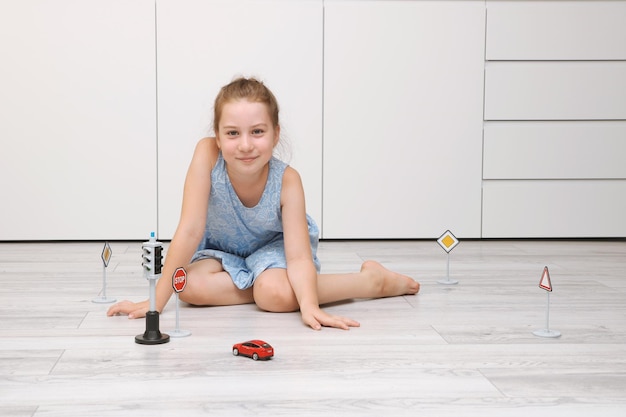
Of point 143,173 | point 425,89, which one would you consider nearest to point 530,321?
point 425,89

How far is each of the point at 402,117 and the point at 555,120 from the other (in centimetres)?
74

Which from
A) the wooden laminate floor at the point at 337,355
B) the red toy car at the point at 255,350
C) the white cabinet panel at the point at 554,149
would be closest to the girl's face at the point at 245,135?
the wooden laminate floor at the point at 337,355

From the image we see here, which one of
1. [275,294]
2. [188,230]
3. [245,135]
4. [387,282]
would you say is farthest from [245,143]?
[387,282]

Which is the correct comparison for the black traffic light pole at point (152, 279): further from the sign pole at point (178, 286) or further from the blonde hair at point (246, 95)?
the blonde hair at point (246, 95)

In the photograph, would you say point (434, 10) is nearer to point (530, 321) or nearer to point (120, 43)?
point (120, 43)

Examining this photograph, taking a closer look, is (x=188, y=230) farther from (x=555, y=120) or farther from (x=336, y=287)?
(x=555, y=120)

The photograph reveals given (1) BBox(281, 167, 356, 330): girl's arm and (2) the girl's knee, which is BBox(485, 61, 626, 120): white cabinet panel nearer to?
(1) BBox(281, 167, 356, 330): girl's arm

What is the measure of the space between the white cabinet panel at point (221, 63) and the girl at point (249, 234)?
52.3 inches

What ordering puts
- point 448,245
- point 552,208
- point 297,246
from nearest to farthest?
point 297,246 < point 448,245 < point 552,208

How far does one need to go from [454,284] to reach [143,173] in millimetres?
1668

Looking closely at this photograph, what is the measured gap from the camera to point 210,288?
7.30 feet

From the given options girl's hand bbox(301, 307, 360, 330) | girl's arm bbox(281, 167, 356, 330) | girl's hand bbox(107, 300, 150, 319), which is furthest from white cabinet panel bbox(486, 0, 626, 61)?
girl's hand bbox(107, 300, 150, 319)

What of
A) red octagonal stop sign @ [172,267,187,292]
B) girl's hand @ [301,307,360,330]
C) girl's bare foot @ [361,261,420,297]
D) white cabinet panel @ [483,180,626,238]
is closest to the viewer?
red octagonal stop sign @ [172,267,187,292]

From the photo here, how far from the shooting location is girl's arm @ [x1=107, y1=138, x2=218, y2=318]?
6.78 feet
